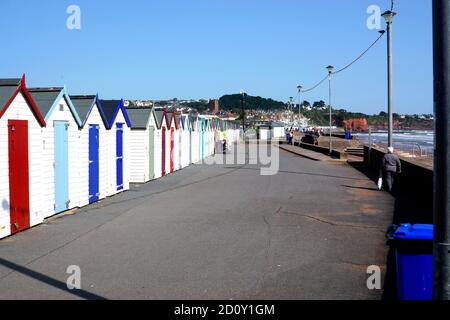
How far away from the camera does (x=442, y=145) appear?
11.6 ft

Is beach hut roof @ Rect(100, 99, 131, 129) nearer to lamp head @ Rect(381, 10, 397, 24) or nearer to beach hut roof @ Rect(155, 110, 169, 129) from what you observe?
beach hut roof @ Rect(155, 110, 169, 129)

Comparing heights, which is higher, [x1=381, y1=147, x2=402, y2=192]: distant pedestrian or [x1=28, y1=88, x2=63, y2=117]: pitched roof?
[x1=28, y1=88, x2=63, y2=117]: pitched roof

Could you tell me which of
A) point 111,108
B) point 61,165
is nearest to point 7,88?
point 61,165

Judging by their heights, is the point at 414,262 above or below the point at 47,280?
above

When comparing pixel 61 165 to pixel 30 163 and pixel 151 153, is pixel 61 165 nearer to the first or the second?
pixel 30 163

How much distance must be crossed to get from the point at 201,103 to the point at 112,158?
Result: 179 meters

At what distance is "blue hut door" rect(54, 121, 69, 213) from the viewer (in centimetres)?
1180

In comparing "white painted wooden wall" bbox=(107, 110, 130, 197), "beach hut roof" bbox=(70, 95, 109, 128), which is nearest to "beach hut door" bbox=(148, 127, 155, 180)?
"white painted wooden wall" bbox=(107, 110, 130, 197)

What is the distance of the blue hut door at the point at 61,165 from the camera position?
38.7 ft

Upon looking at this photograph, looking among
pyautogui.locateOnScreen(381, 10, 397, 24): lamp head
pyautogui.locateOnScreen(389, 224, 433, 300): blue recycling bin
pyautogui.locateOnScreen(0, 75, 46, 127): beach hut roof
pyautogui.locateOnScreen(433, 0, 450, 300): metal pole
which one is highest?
pyautogui.locateOnScreen(381, 10, 397, 24): lamp head

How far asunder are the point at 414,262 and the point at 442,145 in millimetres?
1716

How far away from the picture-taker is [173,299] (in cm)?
580

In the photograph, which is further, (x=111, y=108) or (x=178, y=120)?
(x=178, y=120)
